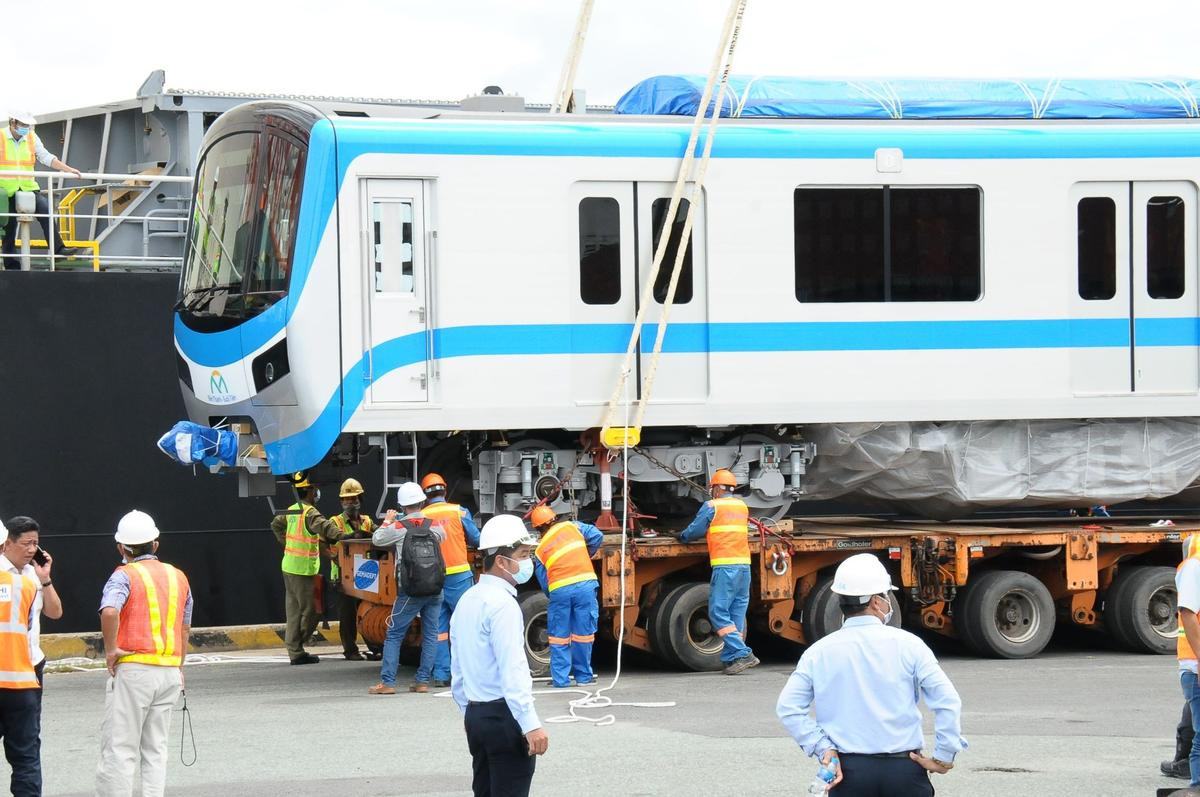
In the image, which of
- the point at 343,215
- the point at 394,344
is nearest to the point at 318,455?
the point at 394,344

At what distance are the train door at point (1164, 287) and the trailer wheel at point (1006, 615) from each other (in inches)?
75.5

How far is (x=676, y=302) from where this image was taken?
1337 cm

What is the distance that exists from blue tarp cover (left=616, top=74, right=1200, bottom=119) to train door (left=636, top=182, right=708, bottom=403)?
42.2 inches

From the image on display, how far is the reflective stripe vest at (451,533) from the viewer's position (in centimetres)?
1251

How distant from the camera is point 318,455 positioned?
12547 mm

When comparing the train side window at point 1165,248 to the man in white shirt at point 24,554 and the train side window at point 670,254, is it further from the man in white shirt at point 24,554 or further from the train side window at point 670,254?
the man in white shirt at point 24,554

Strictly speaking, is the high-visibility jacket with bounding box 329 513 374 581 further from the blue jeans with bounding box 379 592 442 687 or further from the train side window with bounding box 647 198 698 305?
the train side window with bounding box 647 198 698 305

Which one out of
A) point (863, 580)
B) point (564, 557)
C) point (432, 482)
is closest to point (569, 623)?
point (564, 557)

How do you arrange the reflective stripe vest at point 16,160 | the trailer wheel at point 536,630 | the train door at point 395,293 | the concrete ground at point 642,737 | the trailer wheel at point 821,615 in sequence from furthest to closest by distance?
the reflective stripe vest at point 16,160 < the trailer wheel at point 821,615 < the trailer wheel at point 536,630 < the train door at point 395,293 < the concrete ground at point 642,737

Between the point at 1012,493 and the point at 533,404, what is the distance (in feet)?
13.9

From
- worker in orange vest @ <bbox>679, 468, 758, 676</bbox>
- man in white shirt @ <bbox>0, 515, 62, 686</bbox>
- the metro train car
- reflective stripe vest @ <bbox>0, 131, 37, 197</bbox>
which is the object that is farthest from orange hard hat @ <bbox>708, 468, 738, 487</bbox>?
reflective stripe vest @ <bbox>0, 131, 37, 197</bbox>

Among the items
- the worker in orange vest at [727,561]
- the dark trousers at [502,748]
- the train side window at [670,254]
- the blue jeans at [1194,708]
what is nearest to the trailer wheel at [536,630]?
the worker in orange vest at [727,561]

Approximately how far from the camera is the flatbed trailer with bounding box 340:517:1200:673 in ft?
43.5

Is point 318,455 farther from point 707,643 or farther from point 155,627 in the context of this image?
point 155,627
